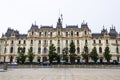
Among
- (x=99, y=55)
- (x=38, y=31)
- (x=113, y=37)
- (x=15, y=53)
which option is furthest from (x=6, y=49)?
(x=113, y=37)

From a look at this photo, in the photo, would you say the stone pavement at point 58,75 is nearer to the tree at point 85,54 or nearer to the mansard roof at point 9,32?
the tree at point 85,54

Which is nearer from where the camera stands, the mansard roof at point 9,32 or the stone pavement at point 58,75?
the stone pavement at point 58,75

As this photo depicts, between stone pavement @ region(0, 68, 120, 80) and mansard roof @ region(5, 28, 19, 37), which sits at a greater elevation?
mansard roof @ region(5, 28, 19, 37)

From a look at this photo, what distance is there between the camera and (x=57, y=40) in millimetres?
72375

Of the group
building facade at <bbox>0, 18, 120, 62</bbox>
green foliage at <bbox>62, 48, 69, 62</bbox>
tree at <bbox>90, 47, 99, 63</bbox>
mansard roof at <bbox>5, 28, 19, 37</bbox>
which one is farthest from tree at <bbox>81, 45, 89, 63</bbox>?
mansard roof at <bbox>5, 28, 19, 37</bbox>

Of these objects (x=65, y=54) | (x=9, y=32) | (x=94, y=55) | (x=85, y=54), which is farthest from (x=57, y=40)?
(x=9, y=32)

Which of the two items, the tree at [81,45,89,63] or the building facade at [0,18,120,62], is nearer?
the tree at [81,45,89,63]

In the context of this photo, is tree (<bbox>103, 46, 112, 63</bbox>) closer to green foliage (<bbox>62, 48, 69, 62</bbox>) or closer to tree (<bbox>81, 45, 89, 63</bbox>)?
tree (<bbox>81, 45, 89, 63</bbox>)


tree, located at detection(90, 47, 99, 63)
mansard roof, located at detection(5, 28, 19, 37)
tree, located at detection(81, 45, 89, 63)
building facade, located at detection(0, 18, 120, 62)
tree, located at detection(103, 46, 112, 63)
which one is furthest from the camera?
mansard roof, located at detection(5, 28, 19, 37)

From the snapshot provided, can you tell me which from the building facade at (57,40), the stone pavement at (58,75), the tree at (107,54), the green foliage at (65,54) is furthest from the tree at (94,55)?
the stone pavement at (58,75)

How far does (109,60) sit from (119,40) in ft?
33.5

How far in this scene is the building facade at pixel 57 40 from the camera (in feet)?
234

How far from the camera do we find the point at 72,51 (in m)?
65.2

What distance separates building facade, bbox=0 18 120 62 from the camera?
71188mm
